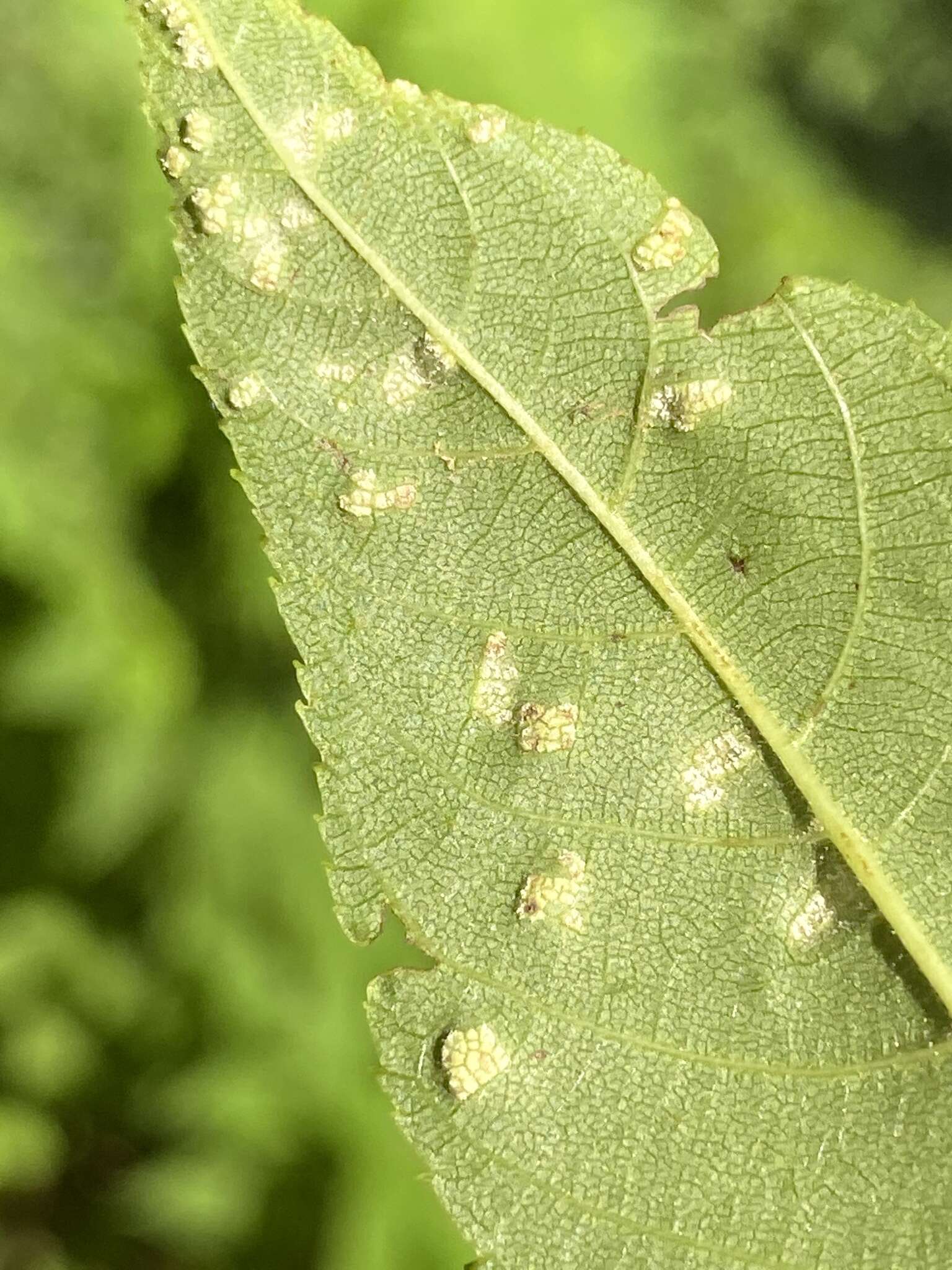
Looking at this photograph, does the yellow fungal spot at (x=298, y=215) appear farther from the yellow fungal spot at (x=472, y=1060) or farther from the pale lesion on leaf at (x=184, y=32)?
the yellow fungal spot at (x=472, y=1060)

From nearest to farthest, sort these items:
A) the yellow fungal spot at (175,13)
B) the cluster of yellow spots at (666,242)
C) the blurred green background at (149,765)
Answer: the yellow fungal spot at (175,13) → the cluster of yellow spots at (666,242) → the blurred green background at (149,765)

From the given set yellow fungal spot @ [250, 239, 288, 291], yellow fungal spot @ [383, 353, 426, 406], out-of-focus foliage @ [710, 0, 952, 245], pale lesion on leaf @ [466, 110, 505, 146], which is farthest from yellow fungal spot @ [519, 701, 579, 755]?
out-of-focus foliage @ [710, 0, 952, 245]

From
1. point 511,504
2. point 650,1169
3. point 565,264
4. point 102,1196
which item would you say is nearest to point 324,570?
point 511,504

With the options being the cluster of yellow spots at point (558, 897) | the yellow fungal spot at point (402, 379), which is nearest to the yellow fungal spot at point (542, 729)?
the cluster of yellow spots at point (558, 897)

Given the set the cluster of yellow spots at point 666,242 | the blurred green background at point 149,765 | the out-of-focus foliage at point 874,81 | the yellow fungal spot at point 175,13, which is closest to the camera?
the yellow fungal spot at point 175,13

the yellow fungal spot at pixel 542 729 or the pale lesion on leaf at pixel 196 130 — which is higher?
the pale lesion on leaf at pixel 196 130

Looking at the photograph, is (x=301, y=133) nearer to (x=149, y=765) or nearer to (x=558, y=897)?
(x=558, y=897)

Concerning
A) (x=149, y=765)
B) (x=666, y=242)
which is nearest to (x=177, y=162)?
(x=666, y=242)
